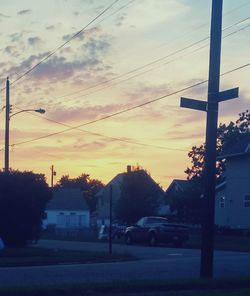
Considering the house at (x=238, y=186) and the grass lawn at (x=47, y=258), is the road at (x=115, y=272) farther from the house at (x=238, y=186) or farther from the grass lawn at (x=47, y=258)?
the house at (x=238, y=186)

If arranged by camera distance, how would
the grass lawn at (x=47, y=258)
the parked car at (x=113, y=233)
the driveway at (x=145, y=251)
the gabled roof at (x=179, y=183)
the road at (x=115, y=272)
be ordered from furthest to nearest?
the gabled roof at (x=179, y=183), the parked car at (x=113, y=233), the driveway at (x=145, y=251), the grass lawn at (x=47, y=258), the road at (x=115, y=272)

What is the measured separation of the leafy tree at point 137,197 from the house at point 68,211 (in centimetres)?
3308

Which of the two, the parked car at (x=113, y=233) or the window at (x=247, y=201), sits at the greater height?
the window at (x=247, y=201)

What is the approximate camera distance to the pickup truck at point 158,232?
4188 cm

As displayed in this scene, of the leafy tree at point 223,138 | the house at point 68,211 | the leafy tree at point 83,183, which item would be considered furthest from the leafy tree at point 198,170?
the leafy tree at point 83,183

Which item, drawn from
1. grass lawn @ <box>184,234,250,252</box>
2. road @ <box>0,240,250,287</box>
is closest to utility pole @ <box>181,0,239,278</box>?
road @ <box>0,240,250,287</box>

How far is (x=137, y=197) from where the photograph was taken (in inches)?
2655

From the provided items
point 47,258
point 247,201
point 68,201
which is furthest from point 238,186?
point 68,201

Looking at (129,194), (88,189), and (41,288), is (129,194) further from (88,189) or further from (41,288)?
(88,189)

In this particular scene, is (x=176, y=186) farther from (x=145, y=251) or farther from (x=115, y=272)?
(x=115, y=272)

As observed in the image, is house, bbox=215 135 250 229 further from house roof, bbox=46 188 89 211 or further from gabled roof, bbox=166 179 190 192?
house roof, bbox=46 188 89 211

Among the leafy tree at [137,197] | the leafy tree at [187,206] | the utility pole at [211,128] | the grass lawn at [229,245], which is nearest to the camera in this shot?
the utility pole at [211,128]

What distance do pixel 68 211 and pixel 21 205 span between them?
212 feet

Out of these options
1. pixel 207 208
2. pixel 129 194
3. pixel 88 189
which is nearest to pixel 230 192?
pixel 129 194
